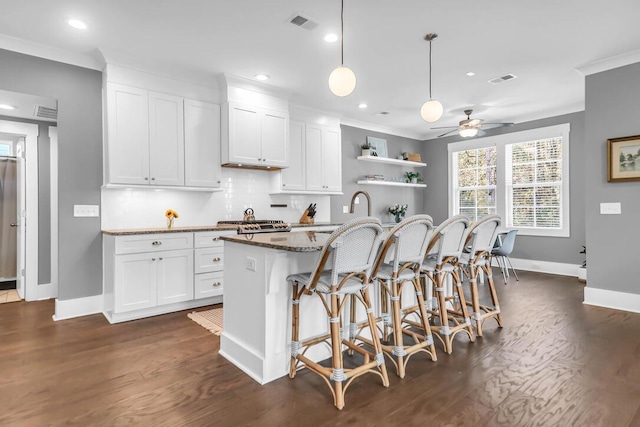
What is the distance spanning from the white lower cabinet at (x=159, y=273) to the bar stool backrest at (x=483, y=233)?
7.86 ft

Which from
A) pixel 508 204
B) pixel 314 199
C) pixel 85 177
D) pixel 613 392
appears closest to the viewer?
pixel 613 392

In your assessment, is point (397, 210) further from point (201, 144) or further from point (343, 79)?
point (343, 79)

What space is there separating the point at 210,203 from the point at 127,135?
1.28 metres

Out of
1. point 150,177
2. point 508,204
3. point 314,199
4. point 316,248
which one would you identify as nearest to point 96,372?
point 316,248

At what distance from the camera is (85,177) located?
368 cm

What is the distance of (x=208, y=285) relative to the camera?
396 cm

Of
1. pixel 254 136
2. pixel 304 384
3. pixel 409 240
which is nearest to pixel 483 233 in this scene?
pixel 409 240

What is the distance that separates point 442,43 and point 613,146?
2.29 metres

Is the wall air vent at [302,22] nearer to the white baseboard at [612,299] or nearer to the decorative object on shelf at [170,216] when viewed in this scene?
the decorative object on shelf at [170,216]

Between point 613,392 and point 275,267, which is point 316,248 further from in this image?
point 613,392

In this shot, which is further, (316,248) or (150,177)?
(150,177)

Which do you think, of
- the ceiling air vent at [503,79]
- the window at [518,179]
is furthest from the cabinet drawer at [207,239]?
the window at [518,179]

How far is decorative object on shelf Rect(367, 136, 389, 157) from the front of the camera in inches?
260

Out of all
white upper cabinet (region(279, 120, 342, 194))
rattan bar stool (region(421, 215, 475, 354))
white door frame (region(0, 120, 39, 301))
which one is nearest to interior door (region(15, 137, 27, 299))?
white door frame (region(0, 120, 39, 301))
